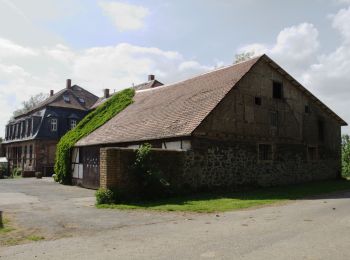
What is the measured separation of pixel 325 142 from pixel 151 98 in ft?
41.1

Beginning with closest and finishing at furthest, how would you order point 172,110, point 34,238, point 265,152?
1. point 34,238
2. point 172,110
3. point 265,152

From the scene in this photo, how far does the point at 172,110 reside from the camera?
829 inches

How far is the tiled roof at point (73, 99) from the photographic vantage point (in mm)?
45250

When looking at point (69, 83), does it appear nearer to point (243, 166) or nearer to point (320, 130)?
point (320, 130)

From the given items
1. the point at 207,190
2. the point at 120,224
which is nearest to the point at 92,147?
the point at 207,190

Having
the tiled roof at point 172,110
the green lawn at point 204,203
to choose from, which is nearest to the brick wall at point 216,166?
the green lawn at point 204,203

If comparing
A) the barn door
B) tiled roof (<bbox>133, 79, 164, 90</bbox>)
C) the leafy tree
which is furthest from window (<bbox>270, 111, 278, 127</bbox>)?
tiled roof (<bbox>133, 79, 164, 90</bbox>)

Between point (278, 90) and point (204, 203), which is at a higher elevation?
point (278, 90)

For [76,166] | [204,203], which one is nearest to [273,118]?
[204,203]

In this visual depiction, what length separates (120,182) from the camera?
15.0 metres

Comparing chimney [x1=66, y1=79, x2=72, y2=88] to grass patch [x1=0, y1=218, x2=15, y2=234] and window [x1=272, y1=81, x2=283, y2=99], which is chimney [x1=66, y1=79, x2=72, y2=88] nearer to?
window [x1=272, y1=81, x2=283, y2=99]

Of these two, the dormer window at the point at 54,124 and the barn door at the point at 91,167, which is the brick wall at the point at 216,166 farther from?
the dormer window at the point at 54,124

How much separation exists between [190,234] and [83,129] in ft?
70.1

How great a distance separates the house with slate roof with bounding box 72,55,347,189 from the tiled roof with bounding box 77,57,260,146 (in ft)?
0.21
